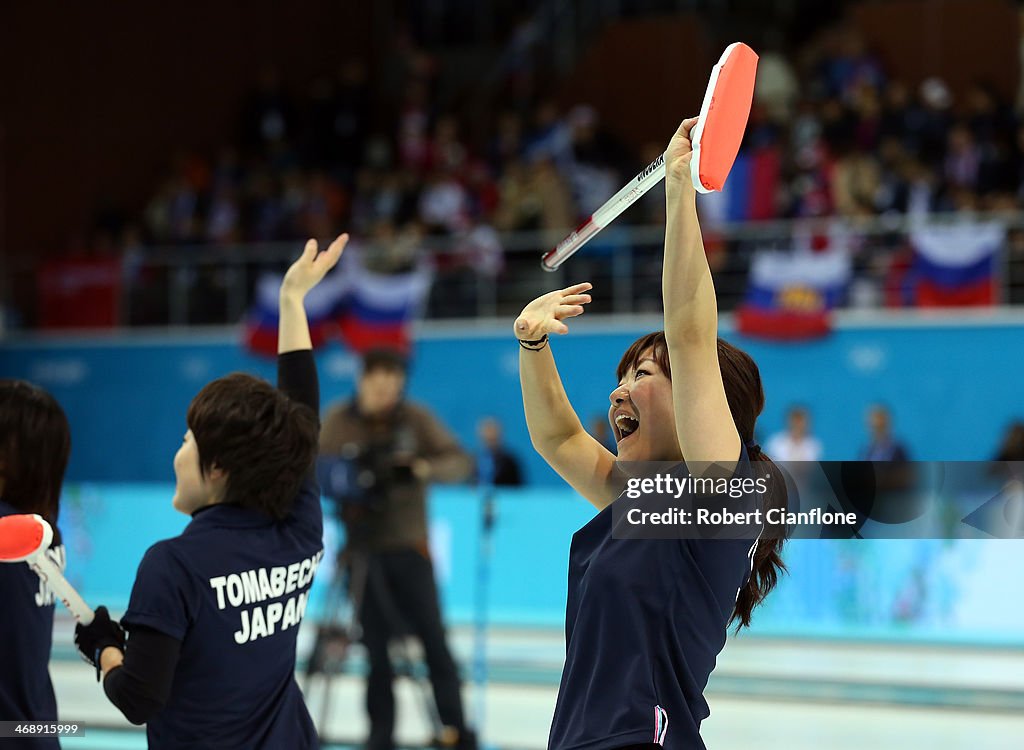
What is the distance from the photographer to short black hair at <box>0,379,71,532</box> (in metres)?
2.95

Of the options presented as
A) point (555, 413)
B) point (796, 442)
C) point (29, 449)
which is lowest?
point (796, 442)

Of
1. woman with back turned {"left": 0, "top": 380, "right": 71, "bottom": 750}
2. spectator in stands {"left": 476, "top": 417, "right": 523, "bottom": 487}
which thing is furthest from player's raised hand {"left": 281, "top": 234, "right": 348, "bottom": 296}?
spectator in stands {"left": 476, "top": 417, "right": 523, "bottom": 487}

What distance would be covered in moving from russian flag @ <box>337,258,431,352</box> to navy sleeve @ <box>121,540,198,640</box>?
1143cm

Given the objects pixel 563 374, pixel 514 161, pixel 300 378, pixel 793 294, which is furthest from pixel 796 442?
pixel 300 378

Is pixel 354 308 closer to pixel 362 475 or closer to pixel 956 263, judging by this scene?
pixel 956 263

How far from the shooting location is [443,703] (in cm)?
581

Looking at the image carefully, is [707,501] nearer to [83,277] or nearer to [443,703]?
[443,703]

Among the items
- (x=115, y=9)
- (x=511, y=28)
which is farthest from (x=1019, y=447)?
(x=115, y=9)

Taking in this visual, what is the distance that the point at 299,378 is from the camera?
327 cm

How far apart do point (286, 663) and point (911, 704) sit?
17.8 ft

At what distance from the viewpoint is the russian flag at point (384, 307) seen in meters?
14.1

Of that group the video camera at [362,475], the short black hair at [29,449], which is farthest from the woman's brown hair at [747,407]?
the video camera at [362,475]

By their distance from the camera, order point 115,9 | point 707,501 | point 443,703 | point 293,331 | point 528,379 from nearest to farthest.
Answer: point 707,501
point 528,379
point 293,331
point 443,703
point 115,9

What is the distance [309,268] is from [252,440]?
76cm
